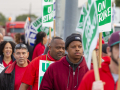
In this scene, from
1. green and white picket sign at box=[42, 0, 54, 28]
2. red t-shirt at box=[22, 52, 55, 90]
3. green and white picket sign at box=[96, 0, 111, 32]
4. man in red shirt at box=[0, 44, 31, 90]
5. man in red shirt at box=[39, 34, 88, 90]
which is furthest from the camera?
green and white picket sign at box=[42, 0, 54, 28]

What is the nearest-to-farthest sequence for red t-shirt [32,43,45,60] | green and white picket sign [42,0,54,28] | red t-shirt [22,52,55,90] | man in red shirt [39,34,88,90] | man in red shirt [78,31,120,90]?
man in red shirt [78,31,120,90] < man in red shirt [39,34,88,90] < red t-shirt [22,52,55,90] < green and white picket sign [42,0,54,28] < red t-shirt [32,43,45,60]

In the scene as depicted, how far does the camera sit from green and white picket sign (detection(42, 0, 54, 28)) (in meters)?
6.68

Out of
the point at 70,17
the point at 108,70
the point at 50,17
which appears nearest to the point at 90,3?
the point at 108,70

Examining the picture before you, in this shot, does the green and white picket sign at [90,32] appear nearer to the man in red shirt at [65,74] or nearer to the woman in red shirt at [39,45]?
the man in red shirt at [65,74]

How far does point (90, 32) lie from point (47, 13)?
161 inches

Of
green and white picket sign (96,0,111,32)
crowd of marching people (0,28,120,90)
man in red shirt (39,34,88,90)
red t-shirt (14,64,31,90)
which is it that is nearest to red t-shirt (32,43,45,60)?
crowd of marching people (0,28,120,90)

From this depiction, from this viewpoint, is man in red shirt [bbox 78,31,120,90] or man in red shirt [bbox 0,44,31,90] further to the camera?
man in red shirt [bbox 0,44,31,90]

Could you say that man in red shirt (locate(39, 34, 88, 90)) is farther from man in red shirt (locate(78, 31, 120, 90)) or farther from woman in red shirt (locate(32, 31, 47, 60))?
woman in red shirt (locate(32, 31, 47, 60))

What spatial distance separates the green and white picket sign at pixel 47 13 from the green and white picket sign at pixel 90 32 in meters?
3.83

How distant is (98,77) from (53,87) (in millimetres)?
1347

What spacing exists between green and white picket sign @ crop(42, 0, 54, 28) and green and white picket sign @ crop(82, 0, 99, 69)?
383 cm

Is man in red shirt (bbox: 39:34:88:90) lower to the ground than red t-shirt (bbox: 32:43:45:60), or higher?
lower

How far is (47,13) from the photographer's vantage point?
6.78 metres

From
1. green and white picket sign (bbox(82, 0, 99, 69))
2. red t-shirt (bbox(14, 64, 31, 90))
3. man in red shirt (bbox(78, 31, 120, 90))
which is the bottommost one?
red t-shirt (bbox(14, 64, 31, 90))
